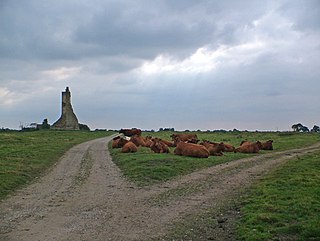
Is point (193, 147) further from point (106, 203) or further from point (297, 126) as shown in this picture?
point (297, 126)

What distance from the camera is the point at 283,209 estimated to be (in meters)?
12.4

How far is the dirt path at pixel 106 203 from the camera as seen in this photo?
1066cm

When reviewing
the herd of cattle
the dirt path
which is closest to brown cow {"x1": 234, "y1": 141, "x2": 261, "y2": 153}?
the herd of cattle

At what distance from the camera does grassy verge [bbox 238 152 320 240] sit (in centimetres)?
1010

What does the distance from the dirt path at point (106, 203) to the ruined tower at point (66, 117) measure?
2800 inches

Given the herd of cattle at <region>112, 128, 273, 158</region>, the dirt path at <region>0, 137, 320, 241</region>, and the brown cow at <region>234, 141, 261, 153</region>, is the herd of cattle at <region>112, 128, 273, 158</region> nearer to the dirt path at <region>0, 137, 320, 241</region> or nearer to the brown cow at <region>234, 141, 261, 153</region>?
the brown cow at <region>234, 141, 261, 153</region>

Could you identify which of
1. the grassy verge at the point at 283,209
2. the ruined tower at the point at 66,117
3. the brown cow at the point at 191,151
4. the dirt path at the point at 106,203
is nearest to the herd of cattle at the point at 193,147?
the brown cow at the point at 191,151

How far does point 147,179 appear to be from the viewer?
1916 centimetres

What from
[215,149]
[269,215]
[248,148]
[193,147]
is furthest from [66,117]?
[269,215]

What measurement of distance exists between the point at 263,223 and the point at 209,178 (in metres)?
8.14

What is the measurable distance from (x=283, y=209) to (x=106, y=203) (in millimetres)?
5467

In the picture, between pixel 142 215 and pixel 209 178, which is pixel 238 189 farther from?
pixel 142 215

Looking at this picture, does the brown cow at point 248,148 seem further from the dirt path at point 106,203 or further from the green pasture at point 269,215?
the green pasture at point 269,215

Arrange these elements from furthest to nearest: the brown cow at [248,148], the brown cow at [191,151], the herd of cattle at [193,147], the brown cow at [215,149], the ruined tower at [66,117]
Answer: the ruined tower at [66,117] < the brown cow at [248,148] < the brown cow at [215,149] < the herd of cattle at [193,147] < the brown cow at [191,151]
